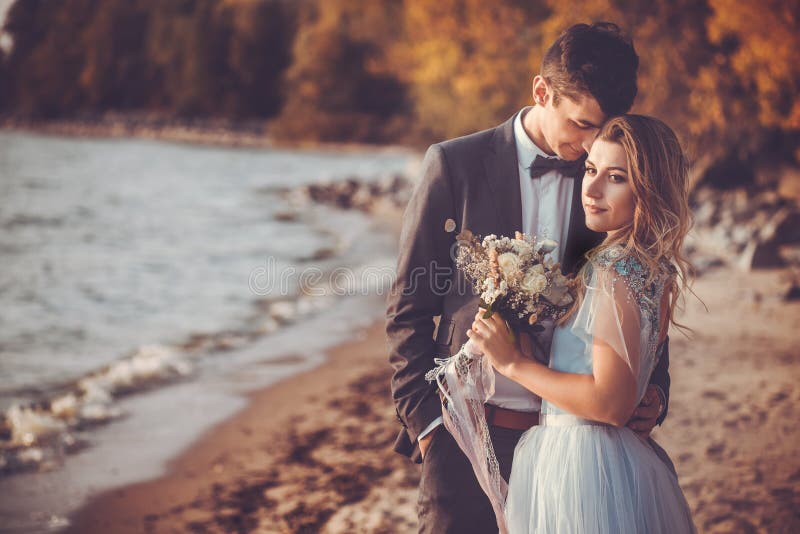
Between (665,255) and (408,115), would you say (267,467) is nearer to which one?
(665,255)

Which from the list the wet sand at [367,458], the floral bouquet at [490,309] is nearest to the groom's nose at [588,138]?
the floral bouquet at [490,309]

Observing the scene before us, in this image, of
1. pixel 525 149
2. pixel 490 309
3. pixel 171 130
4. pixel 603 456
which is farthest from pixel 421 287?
pixel 171 130

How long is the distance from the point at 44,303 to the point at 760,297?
1150 centimetres

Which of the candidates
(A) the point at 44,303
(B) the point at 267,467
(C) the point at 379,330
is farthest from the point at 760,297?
(A) the point at 44,303

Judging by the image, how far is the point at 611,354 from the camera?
240 centimetres

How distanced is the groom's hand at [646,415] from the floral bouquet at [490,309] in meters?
0.44

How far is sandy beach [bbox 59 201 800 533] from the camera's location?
4988mm

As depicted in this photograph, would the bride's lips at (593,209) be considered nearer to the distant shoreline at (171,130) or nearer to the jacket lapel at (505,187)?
the jacket lapel at (505,187)

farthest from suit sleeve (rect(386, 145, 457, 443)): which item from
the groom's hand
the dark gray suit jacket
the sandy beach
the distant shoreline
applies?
the distant shoreline

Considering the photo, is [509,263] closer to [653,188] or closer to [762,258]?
[653,188]

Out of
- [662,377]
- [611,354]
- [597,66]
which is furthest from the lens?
[662,377]

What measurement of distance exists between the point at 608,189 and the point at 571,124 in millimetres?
330

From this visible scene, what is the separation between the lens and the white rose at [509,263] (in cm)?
245

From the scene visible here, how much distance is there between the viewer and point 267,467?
5.95 metres
